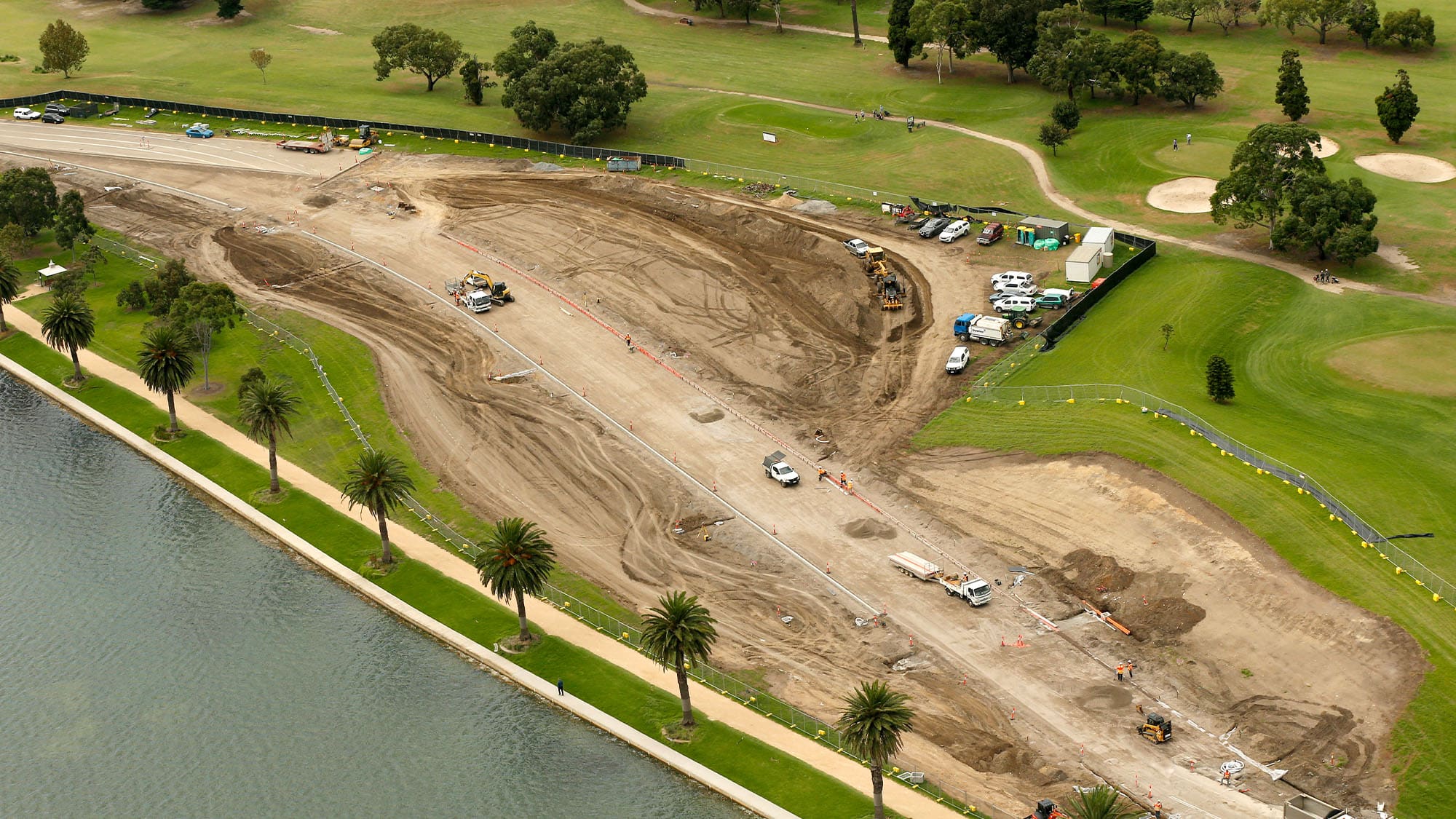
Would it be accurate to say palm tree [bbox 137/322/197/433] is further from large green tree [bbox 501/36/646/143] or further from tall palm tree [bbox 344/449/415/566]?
large green tree [bbox 501/36/646/143]

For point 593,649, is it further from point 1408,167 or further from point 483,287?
point 1408,167

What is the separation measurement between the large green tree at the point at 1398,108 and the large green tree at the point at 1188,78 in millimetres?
18317

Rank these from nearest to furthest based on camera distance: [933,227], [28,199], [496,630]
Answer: [496,630], [933,227], [28,199]

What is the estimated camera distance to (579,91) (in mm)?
164125

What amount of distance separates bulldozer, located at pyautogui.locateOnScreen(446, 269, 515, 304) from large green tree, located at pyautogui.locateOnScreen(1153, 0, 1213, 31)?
97860mm

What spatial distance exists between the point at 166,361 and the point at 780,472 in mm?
50167

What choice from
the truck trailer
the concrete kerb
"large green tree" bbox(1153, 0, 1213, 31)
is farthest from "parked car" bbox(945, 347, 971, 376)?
"large green tree" bbox(1153, 0, 1213, 31)

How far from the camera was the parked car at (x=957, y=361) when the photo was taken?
118 meters

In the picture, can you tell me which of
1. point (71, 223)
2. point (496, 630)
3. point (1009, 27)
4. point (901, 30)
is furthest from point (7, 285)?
point (1009, 27)

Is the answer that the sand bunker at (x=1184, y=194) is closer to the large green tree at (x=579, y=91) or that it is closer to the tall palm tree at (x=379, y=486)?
the large green tree at (x=579, y=91)

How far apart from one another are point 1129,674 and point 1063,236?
5935cm

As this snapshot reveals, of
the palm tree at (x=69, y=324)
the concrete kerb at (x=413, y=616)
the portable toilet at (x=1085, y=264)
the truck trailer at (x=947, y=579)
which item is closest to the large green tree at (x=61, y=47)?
the concrete kerb at (x=413, y=616)

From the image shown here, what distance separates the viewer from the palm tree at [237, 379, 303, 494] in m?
108

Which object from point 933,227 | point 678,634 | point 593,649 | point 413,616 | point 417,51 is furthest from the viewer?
point 417,51
